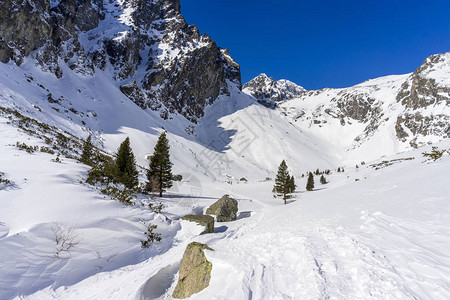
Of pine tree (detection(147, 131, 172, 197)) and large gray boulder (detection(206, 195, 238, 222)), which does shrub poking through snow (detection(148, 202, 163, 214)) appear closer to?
pine tree (detection(147, 131, 172, 197))

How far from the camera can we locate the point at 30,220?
297 inches

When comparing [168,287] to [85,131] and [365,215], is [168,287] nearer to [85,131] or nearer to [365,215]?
[365,215]

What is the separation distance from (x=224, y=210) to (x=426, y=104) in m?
130

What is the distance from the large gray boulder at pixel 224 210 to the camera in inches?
682

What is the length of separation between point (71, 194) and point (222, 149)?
67814 millimetres

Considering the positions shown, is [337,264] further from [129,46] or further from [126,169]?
[129,46]

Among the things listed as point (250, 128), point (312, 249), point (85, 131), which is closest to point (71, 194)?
point (312, 249)

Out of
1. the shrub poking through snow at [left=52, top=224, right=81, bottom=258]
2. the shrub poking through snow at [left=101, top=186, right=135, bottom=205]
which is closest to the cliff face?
the shrub poking through snow at [left=101, top=186, right=135, bottom=205]

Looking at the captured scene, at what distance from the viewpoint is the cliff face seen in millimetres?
45250

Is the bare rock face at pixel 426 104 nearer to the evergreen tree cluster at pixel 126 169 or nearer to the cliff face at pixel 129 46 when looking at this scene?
the cliff face at pixel 129 46

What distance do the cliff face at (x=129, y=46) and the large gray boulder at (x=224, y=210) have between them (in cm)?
5061

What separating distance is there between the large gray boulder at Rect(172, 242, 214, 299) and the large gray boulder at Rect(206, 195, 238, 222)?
35.8 feet

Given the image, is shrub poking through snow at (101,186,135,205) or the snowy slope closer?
the snowy slope

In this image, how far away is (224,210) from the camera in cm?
1778
